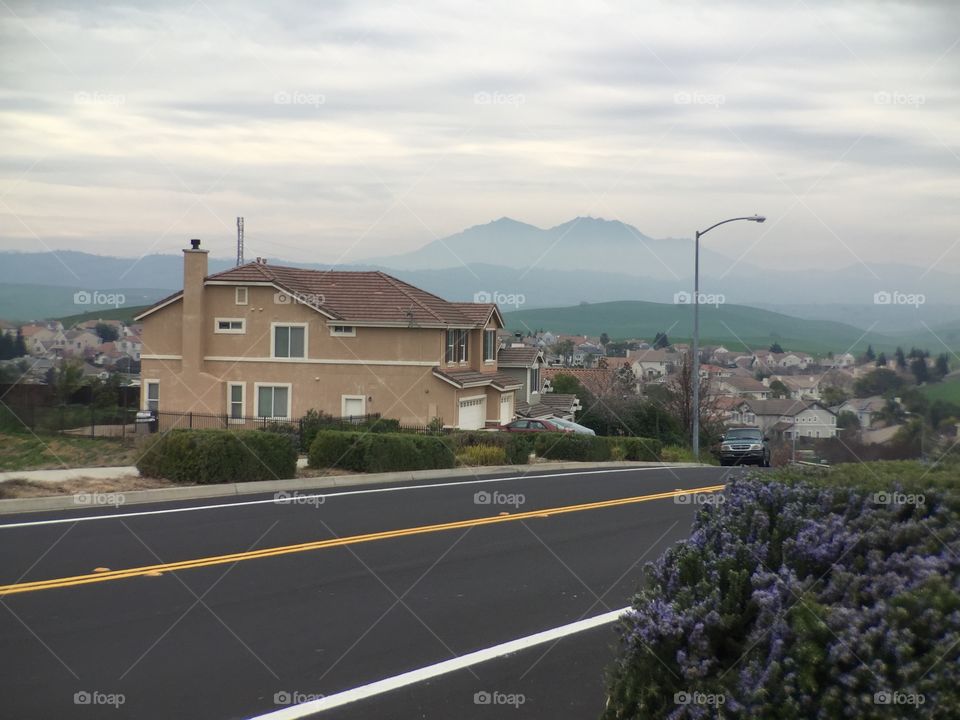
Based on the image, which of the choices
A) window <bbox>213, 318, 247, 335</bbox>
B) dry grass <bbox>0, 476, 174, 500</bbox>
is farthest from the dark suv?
dry grass <bbox>0, 476, 174, 500</bbox>

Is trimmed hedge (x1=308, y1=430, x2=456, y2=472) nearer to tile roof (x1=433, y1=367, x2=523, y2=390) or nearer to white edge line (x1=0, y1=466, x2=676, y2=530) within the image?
white edge line (x1=0, y1=466, x2=676, y2=530)

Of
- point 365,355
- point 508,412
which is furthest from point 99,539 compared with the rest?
point 508,412

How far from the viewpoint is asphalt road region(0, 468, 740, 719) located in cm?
739

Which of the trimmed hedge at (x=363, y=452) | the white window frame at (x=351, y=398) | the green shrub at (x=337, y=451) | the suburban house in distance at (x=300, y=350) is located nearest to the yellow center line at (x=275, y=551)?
the trimmed hedge at (x=363, y=452)

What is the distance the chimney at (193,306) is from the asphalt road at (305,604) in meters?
26.3

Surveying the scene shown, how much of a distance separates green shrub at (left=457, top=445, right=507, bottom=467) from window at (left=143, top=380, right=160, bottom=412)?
2153cm

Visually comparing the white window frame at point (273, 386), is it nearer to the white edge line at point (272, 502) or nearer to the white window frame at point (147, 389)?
the white window frame at point (147, 389)

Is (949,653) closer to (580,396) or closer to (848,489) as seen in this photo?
(848,489)

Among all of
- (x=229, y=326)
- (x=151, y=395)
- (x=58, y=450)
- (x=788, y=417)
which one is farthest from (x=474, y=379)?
(x=788, y=417)

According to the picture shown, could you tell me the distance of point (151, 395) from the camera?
4400 centimetres

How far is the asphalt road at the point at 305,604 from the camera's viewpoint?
24.2 feet

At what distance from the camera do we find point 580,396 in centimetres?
6600

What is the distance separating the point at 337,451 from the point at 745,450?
18.4 metres

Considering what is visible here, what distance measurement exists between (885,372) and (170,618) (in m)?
6.65
